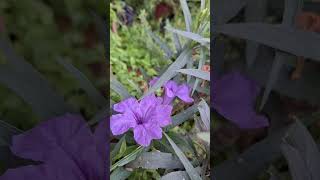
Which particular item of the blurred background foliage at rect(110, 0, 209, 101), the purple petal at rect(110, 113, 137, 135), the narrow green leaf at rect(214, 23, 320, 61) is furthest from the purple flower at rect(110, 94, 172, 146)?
the blurred background foliage at rect(110, 0, 209, 101)

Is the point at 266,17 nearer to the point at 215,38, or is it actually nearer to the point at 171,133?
the point at 215,38

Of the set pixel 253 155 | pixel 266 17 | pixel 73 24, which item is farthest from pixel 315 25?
pixel 73 24

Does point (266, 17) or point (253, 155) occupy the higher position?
point (266, 17)

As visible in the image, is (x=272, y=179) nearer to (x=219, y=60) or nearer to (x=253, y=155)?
(x=253, y=155)

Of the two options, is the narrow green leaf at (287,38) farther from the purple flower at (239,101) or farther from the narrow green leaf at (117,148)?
the narrow green leaf at (117,148)

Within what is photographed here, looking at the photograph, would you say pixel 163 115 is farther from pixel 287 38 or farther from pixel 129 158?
pixel 287 38

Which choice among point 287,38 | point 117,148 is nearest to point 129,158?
point 117,148

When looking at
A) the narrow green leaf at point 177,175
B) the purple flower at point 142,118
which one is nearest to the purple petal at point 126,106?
the purple flower at point 142,118

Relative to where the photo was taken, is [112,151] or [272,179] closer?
[272,179]
